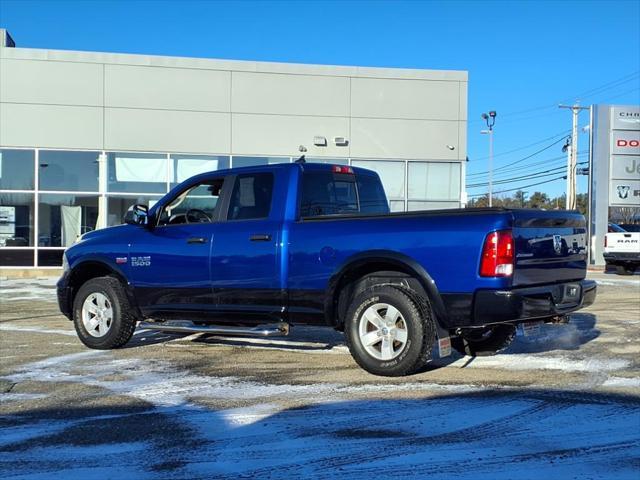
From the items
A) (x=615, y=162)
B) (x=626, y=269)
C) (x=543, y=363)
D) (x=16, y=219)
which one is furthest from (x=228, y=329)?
(x=615, y=162)

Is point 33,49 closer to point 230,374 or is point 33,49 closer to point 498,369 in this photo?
point 230,374

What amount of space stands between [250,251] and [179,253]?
0.92 meters

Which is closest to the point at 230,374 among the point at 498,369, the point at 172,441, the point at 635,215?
the point at 172,441

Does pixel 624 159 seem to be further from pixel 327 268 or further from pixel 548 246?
pixel 327 268

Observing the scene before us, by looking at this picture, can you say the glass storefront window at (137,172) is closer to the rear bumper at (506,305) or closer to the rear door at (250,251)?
the rear door at (250,251)

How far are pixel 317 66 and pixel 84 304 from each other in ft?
43.6

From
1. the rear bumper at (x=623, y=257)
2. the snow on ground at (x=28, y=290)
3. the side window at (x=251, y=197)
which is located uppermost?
the side window at (x=251, y=197)

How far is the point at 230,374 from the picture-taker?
6273 millimetres

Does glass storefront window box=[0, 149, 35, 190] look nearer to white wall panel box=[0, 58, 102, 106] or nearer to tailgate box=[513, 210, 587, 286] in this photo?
white wall panel box=[0, 58, 102, 106]

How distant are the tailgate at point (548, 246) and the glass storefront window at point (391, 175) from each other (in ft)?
44.0

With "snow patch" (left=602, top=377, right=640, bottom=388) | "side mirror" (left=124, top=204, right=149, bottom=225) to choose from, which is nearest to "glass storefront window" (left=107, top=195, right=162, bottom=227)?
"side mirror" (left=124, top=204, right=149, bottom=225)

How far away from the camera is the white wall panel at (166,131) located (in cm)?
1873

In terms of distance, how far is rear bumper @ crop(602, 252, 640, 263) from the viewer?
20844mm

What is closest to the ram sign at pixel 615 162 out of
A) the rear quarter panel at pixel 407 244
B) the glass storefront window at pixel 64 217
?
the glass storefront window at pixel 64 217
